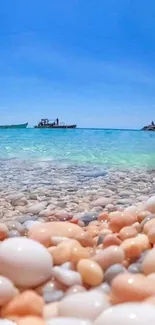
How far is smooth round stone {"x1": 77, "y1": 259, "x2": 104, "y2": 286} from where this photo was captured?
60.1 inches

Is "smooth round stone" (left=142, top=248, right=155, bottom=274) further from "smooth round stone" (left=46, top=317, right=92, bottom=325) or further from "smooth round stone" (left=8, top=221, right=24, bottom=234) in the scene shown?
"smooth round stone" (left=8, top=221, right=24, bottom=234)

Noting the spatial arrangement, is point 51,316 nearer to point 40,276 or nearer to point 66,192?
point 40,276

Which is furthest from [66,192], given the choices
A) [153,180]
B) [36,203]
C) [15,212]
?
[153,180]

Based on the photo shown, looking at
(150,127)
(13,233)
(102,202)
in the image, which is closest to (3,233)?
(13,233)

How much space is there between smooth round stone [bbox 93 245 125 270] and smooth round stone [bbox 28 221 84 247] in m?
0.37

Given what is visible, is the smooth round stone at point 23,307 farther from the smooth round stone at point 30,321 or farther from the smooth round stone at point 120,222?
the smooth round stone at point 120,222

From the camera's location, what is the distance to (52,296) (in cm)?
144

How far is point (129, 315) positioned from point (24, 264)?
54 centimetres

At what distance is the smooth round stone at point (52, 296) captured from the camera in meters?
1.43

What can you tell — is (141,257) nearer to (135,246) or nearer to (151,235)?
(135,246)

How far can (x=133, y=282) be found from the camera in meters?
1.34

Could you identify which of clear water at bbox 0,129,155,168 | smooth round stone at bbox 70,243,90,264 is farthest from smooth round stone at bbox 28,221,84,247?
clear water at bbox 0,129,155,168

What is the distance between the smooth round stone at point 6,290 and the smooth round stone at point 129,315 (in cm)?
36

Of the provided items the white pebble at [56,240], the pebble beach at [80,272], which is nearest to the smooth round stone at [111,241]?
the pebble beach at [80,272]
